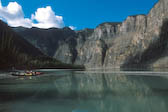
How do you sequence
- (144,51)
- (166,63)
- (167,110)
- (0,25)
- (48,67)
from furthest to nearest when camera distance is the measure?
(144,51) → (0,25) → (48,67) → (166,63) → (167,110)

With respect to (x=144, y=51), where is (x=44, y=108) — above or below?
below

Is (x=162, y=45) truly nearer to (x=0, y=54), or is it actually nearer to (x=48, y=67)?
(x=48, y=67)

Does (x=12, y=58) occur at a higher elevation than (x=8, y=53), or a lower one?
lower

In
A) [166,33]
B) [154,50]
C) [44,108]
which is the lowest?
[44,108]

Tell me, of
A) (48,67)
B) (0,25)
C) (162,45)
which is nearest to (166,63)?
(162,45)

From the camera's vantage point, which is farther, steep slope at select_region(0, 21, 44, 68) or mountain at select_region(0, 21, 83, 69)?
mountain at select_region(0, 21, 83, 69)

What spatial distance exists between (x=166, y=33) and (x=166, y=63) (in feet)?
156

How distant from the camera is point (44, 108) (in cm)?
1355

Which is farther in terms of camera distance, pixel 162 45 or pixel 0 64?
pixel 162 45

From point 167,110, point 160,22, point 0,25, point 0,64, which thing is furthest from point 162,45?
point 167,110

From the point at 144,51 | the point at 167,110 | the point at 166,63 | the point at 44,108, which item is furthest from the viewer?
the point at 144,51

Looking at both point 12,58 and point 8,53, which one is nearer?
point 8,53

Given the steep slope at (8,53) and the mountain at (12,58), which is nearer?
the steep slope at (8,53)

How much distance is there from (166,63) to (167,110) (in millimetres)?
138930
